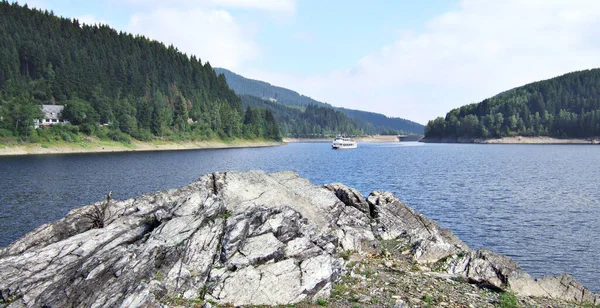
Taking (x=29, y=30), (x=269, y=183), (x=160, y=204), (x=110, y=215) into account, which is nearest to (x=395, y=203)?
(x=269, y=183)

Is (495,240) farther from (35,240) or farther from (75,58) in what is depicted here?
(75,58)

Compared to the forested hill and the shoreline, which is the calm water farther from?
the forested hill

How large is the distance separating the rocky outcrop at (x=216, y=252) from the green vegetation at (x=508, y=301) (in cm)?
139

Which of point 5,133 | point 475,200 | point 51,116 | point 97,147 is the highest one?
point 51,116

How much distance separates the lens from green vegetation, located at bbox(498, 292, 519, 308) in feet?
56.2

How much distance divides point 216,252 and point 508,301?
13597 millimetres

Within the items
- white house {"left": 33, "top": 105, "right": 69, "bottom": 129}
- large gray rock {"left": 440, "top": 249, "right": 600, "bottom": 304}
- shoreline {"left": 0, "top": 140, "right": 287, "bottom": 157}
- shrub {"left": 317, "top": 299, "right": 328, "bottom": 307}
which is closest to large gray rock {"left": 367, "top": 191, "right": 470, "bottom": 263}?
large gray rock {"left": 440, "top": 249, "right": 600, "bottom": 304}

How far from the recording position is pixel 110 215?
23.0 metres

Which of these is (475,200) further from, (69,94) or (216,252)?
(69,94)

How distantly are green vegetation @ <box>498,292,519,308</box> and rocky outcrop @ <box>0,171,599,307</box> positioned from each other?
1389mm

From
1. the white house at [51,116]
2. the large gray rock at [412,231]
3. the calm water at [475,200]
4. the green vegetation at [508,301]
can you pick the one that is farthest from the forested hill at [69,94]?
the green vegetation at [508,301]

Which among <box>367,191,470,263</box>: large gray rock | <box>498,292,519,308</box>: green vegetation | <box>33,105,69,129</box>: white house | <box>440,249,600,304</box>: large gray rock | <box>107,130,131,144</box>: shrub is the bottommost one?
<box>440,249,600,304</box>: large gray rock

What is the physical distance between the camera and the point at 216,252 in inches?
736

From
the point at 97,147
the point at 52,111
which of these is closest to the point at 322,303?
the point at 97,147
